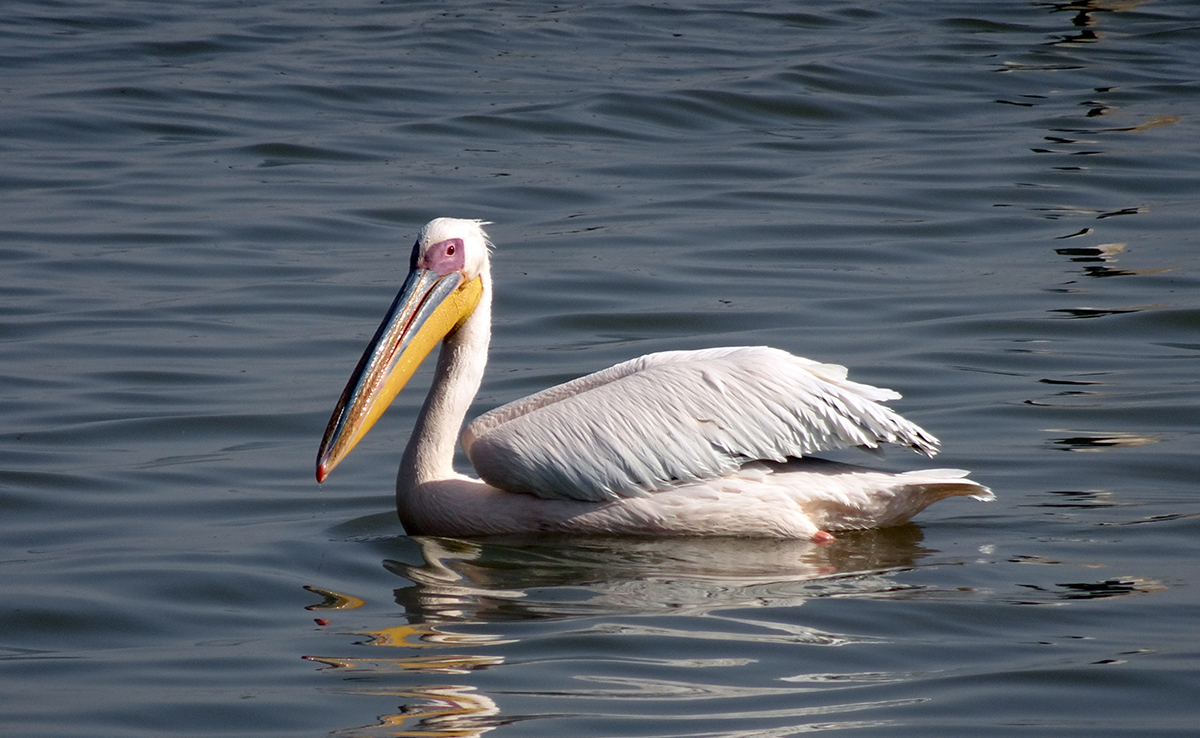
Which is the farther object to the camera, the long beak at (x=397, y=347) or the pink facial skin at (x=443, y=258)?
the pink facial skin at (x=443, y=258)

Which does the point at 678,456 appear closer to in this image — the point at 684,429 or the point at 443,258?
the point at 684,429

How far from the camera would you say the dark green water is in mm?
3537

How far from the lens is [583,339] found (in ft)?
22.4

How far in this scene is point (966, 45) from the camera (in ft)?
46.7

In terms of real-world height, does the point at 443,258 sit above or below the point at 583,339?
above

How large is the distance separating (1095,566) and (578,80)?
29.0ft

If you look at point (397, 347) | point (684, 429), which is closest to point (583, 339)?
point (397, 347)

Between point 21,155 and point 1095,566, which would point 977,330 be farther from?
point 21,155

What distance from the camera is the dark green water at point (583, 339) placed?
3537mm

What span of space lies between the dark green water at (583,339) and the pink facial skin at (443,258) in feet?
2.62

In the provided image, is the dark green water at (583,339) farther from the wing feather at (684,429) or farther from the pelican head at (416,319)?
the pelican head at (416,319)

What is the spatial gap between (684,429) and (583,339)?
88.9 inches

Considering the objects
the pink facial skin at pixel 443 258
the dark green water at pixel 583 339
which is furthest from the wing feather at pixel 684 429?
the pink facial skin at pixel 443 258

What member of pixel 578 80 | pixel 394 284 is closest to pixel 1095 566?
pixel 394 284
